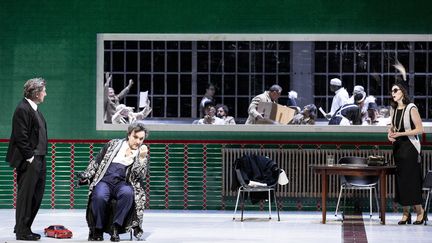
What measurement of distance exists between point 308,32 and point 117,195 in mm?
4062

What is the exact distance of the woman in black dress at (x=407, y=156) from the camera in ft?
35.8

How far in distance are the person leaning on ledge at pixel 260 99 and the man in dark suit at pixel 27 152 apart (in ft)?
12.0

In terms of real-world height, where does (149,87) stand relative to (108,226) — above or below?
above

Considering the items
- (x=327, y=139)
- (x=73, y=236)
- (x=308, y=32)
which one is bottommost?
(x=73, y=236)

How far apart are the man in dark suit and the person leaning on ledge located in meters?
Answer: 3.67

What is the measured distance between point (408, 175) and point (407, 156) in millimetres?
197

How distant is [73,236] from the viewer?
9648 mm

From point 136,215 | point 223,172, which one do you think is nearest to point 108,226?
point 136,215

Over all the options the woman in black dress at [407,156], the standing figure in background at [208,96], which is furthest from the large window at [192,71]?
the woman in black dress at [407,156]

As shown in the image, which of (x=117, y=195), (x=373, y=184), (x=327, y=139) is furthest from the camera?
(x=327, y=139)

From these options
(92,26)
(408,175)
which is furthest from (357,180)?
(92,26)

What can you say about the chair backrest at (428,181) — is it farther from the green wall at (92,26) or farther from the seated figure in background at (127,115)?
the seated figure in background at (127,115)

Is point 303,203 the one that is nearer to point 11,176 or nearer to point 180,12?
point 180,12

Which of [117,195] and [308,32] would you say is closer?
[117,195]
